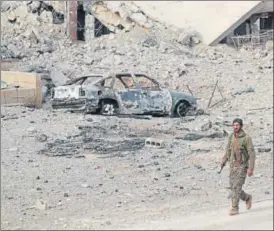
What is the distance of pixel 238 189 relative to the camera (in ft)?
33.6

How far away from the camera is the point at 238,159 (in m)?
10.2

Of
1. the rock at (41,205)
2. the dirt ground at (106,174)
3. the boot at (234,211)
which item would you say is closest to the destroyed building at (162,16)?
the dirt ground at (106,174)

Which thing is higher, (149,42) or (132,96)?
(149,42)

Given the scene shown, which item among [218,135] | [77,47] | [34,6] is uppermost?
[34,6]

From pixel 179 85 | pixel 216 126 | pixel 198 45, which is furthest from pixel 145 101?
pixel 198 45

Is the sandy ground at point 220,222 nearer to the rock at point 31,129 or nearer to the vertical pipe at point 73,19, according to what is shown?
the rock at point 31,129

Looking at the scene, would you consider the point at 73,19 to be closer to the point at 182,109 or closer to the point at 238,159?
the point at 182,109

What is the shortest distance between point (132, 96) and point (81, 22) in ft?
50.1

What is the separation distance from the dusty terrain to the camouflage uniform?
1.08 feet

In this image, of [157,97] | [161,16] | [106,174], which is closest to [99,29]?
[161,16]

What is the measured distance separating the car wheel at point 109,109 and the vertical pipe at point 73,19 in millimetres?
13829

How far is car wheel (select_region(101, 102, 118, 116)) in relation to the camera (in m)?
19.2

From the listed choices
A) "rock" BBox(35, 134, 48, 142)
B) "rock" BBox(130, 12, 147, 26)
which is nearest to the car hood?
"rock" BBox(35, 134, 48, 142)

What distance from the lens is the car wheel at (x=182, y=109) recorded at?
20.4 metres
